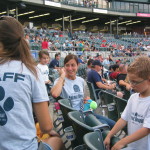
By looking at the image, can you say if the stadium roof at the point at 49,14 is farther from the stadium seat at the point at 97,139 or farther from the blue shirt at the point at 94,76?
the stadium seat at the point at 97,139

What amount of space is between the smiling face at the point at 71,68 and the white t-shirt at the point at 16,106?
1.99 m

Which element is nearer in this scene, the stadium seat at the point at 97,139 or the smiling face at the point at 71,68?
the stadium seat at the point at 97,139

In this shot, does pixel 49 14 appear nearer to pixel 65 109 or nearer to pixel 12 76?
pixel 65 109

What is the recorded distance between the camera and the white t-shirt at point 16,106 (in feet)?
4.71

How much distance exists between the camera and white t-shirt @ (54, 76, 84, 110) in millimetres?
3381

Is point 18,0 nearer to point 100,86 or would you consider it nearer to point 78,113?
point 100,86

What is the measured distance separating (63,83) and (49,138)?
147cm

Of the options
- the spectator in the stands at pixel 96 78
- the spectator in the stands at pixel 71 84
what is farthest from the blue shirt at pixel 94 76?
the spectator in the stands at pixel 71 84

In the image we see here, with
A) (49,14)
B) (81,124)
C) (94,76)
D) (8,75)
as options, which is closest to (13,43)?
(8,75)

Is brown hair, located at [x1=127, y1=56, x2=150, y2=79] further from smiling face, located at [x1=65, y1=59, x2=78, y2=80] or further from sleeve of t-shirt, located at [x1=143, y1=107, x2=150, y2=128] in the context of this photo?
smiling face, located at [x1=65, y1=59, x2=78, y2=80]

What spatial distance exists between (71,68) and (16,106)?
208 cm

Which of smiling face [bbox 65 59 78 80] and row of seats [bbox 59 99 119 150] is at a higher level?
smiling face [bbox 65 59 78 80]

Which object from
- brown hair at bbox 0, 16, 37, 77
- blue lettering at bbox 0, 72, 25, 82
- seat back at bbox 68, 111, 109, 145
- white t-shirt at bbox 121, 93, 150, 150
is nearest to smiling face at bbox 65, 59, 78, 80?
seat back at bbox 68, 111, 109, 145

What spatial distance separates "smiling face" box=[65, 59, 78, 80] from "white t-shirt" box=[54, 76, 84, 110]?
72 millimetres
